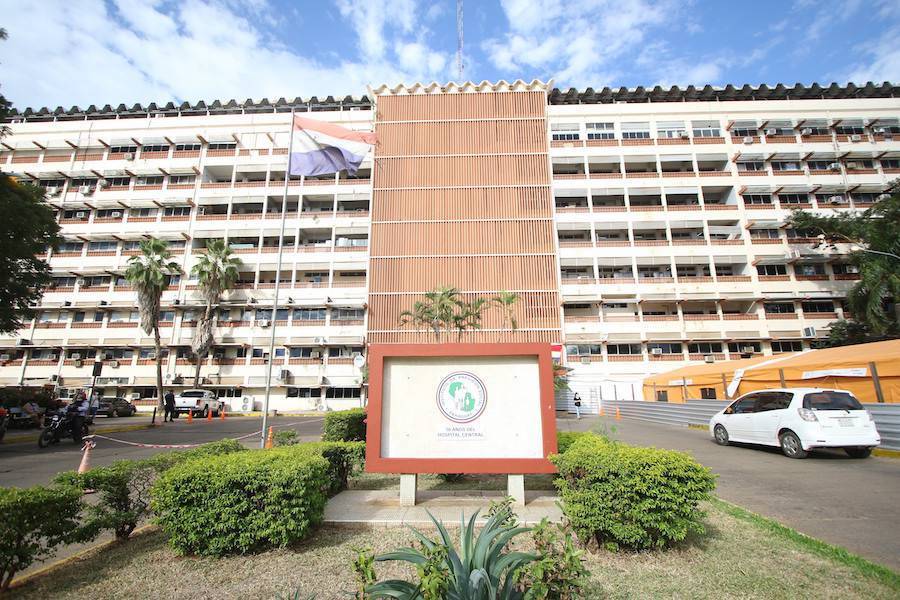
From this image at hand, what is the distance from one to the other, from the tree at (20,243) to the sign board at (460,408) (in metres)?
16.4

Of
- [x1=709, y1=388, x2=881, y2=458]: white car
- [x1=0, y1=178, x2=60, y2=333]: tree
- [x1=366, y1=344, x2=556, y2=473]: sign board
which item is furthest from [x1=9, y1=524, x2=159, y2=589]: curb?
[x1=0, y1=178, x2=60, y2=333]: tree

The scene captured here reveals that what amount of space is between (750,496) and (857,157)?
44.9 meters

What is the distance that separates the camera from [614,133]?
3791 centimetres

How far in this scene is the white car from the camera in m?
9.42

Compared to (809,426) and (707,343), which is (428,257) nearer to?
(707,343)

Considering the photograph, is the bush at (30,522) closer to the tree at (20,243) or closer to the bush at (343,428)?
the bush at (343,428)

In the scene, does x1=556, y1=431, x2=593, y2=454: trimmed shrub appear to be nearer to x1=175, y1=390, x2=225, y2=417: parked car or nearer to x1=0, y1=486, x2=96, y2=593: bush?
x1=0, y1=486, x2=96, y2=593: bush

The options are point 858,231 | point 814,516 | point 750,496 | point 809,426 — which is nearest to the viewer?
point 814,516

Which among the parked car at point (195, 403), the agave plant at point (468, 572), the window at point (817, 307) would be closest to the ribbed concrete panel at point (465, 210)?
the parked car at point (195, 403)

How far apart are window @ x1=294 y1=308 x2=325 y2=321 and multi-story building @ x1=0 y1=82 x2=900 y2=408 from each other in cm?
20

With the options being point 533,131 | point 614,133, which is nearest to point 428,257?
point 533,131

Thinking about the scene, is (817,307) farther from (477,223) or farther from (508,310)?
(477,223)

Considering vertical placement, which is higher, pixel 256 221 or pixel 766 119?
pixel 766 119

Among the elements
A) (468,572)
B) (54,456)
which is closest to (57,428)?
(54,456)
